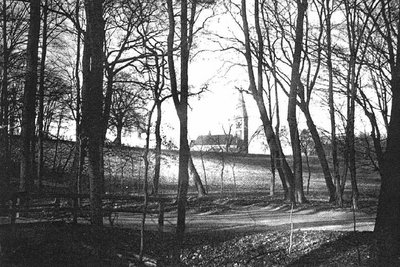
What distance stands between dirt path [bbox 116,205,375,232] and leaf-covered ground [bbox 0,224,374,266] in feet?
3.83

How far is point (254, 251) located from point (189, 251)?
6.03ft

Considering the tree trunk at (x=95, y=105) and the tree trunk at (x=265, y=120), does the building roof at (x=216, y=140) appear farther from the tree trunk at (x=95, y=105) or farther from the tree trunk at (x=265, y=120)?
the tree trunk at (x=95, y=105)

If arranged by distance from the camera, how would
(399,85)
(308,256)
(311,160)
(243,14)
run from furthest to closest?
(311,160), (243,14), (308,256), (399,85)

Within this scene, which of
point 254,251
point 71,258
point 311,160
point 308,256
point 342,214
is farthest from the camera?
point 311,160

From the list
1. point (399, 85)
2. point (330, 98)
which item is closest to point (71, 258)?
point (399, 85)

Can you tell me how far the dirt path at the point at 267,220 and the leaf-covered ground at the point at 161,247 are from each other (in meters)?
1.17

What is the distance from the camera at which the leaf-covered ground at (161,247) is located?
9828 millimetres

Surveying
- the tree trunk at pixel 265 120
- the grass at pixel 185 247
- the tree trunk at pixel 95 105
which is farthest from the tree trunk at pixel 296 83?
the tree trunk at pixel 95 105

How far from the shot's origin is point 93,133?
11.2 metres

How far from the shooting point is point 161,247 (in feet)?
38.9

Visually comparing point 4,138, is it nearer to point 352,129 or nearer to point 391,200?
point 352,129

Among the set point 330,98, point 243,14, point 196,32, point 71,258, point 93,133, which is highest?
point 243,14

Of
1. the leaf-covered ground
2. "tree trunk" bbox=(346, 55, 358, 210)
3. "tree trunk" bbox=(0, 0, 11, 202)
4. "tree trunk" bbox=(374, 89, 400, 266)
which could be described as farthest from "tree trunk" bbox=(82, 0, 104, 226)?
"tree trunk" bbox=(346, 55, 358, 210)

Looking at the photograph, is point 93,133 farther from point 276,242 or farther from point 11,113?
point 11,113
